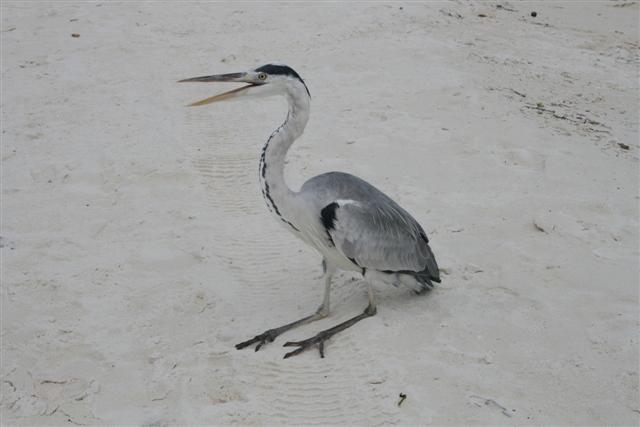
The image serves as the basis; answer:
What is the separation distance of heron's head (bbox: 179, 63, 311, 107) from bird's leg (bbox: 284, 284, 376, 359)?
1.34 metres

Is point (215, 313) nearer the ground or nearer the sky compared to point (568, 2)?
nearer the ground

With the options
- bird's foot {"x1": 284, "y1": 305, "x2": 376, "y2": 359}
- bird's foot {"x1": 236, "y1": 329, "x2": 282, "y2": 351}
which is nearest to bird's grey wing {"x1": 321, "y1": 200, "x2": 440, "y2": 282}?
bird's foot {"x1": 284, "y1": 305, "x2": 376, "y2": 359}

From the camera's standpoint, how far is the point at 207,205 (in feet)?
19.5

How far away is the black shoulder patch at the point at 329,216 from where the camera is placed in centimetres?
432

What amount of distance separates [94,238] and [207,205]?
973 mm

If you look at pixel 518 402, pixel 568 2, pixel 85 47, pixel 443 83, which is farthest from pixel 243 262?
pixel 568 2

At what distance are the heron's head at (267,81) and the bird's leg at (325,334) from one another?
1.34 metres

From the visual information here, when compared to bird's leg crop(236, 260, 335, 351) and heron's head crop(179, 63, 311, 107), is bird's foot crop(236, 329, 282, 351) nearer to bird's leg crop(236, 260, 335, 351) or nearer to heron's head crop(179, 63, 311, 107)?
bird's leg crop(236, 260, 335, 351)

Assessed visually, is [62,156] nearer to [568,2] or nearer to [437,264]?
[437,264]

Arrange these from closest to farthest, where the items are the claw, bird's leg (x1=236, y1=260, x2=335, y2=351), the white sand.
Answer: the white sand
the claw
bird's leg (x1=236, y1=260, x2=335, y2=351)

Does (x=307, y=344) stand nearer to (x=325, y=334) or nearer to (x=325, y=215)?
(x=325, y=334)

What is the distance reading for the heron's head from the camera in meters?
4.27

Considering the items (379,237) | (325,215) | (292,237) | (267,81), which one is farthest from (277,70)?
(292,237)

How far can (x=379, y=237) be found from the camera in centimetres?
445
